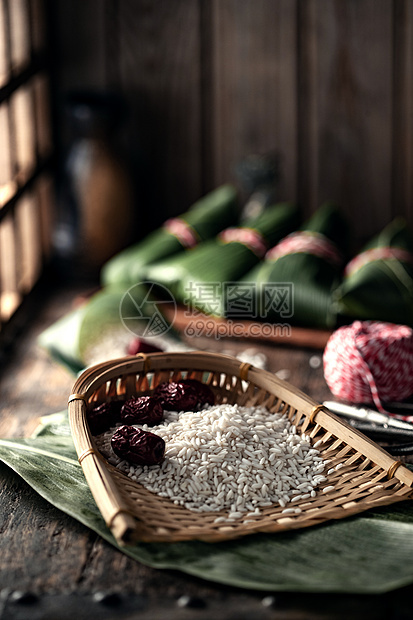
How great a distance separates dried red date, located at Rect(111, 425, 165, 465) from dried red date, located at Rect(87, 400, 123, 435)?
79 millimetres

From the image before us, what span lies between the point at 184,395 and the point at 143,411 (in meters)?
0.08

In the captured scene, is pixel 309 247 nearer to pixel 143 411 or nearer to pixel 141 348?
pixel 141 348

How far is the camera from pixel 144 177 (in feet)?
8.18

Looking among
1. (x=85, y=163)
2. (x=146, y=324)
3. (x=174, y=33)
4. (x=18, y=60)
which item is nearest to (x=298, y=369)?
(x=146, y=324)

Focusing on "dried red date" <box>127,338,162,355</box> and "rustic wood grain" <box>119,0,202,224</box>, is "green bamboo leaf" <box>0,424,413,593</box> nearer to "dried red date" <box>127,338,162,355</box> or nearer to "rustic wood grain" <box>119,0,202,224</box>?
"dried red date" <box>127,338,162,355</box>

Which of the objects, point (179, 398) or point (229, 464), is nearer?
point (229, 464)

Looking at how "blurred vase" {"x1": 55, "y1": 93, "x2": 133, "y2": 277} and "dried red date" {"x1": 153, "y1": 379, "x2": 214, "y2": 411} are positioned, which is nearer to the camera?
"dried red date" {"x1": 153, "y1": 379, "x2": 214, "y2": 411}

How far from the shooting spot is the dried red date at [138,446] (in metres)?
0.96

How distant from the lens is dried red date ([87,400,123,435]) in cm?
107

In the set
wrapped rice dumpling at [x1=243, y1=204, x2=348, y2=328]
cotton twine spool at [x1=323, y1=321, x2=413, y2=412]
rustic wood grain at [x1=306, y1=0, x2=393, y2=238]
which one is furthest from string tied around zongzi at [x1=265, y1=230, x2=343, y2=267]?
rustic wood grain at [x1=306, y1=0, x2=393, y2=238]

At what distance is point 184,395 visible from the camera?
1.11 metres

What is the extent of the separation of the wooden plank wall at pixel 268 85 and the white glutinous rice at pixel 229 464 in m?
1.51

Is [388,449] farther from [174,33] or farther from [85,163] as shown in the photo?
[174,33]

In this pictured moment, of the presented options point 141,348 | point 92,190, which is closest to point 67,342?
point 141,348
